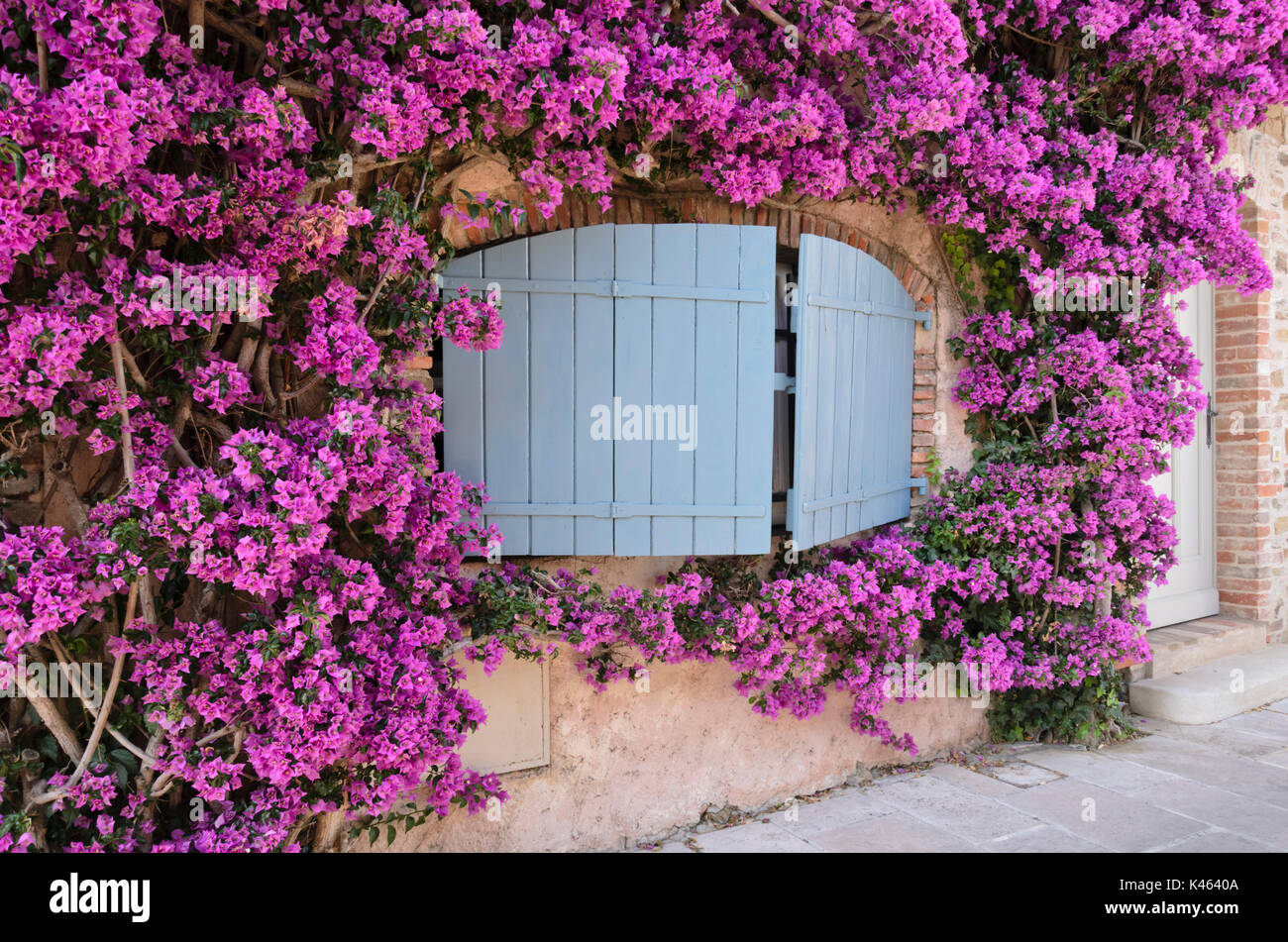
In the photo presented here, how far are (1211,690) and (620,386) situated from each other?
407cm

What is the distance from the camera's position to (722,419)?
3676 millimetres

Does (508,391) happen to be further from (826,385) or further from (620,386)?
(826,385)

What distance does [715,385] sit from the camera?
3.66 meters

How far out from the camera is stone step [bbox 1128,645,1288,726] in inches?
207

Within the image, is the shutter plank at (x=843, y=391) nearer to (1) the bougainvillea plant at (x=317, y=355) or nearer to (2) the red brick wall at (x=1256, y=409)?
(1) the bougainvillea plant at (x=317, y=355)

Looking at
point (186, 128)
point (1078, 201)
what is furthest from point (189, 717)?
point (1078, 201)

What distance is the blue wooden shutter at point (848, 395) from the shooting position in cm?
384

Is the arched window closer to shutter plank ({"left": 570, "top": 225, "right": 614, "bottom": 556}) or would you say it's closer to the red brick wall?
shutter plank ({"left": 570, "top": 225, "right": 614, "bottom": 556})

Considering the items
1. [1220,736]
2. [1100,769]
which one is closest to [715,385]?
[1100,769]

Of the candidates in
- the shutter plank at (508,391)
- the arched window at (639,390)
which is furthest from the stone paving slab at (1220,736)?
the shutter plank at (508,391)

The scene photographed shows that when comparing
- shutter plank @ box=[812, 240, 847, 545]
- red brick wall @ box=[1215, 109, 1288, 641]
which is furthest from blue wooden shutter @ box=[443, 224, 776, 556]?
red brick wall @ box=[1215, 109, 1288, 641]

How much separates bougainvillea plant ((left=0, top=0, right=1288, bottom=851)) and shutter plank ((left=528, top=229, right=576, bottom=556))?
178mm
